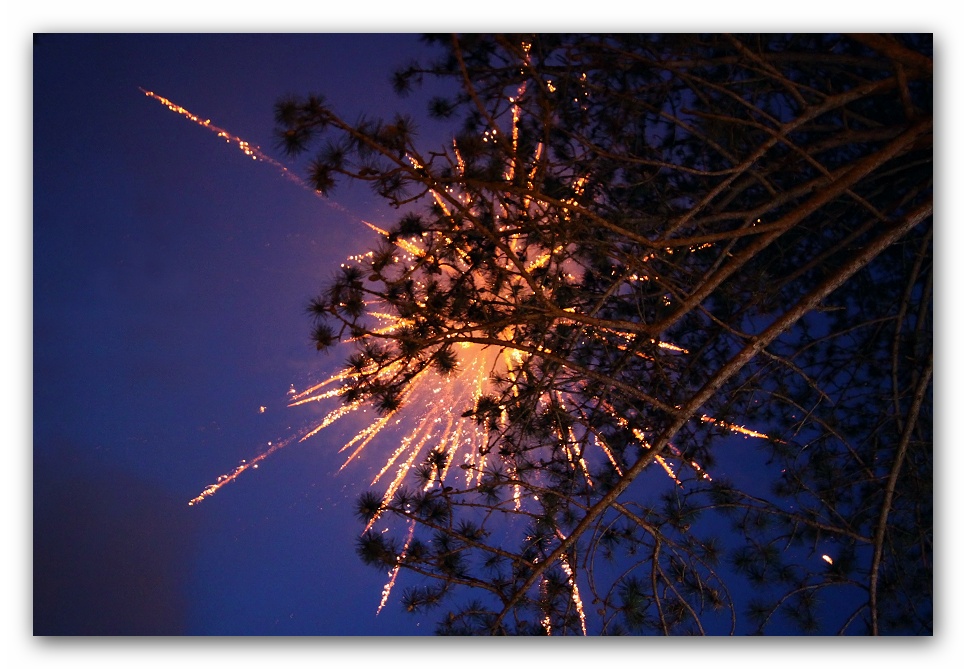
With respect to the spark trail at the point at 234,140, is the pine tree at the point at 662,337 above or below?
below

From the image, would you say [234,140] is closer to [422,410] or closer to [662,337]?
[422,410]

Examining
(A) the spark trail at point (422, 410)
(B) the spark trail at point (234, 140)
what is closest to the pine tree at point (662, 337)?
(A) the spark trail at point (422, 410)

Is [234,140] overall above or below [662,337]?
above

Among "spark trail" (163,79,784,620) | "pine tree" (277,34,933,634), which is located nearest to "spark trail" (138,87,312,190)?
"spark trail" (163,79,784,620)

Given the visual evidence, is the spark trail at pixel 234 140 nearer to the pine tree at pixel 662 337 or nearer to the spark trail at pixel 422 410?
the spark trail at pixel 422 410

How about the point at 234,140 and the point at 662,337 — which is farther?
the point at 662,337

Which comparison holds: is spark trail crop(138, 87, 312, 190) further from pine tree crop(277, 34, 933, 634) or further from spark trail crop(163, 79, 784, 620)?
pine tree crop(277, 34, 933, 634)

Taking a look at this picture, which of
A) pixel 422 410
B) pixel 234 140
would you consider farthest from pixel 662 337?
pixel 234 140

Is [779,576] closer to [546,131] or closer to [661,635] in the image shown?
[661,635]
